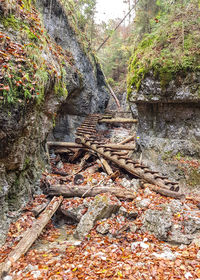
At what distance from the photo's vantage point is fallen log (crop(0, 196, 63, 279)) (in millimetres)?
3033

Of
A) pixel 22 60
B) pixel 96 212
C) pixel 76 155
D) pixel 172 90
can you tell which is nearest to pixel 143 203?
pixel 96 212

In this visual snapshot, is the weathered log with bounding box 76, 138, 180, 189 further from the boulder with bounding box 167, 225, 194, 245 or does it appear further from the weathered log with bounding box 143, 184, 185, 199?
the boulder with bounding box 167, 225, 194, 245

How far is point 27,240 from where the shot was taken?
364 centimetres

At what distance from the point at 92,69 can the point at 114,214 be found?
13.1 meters

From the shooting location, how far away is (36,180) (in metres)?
5.73

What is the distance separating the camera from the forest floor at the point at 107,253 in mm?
2752

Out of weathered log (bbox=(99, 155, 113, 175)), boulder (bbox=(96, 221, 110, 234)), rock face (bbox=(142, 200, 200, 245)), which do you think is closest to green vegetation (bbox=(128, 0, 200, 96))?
weathered log (bbox=(99, 155, 113, 175))

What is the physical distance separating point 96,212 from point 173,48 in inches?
332

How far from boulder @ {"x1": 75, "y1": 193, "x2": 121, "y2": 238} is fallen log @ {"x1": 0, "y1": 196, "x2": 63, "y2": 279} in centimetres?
93

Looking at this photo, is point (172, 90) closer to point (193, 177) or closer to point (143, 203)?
point (193, 177)

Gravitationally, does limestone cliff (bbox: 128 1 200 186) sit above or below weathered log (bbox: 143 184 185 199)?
above

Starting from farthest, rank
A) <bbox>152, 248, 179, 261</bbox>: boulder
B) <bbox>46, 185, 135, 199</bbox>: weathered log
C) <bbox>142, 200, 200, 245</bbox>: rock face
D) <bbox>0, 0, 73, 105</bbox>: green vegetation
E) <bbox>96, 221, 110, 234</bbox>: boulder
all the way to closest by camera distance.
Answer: <bbox>46, 185, 135, 199</bbox>: weathered log → <bbox>96, 221, 110, 234</bbox>: boulder → <bbox>0, 0, 73, 105</bbox>: green vegetation → <bbox>142, 200, 200, 245</bbox>: rock face → <bbox>152, 248, 179, 261</bbox>: boulder

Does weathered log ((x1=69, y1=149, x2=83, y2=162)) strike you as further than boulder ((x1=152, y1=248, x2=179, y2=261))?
Yes

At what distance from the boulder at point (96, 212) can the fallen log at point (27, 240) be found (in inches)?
36.7
